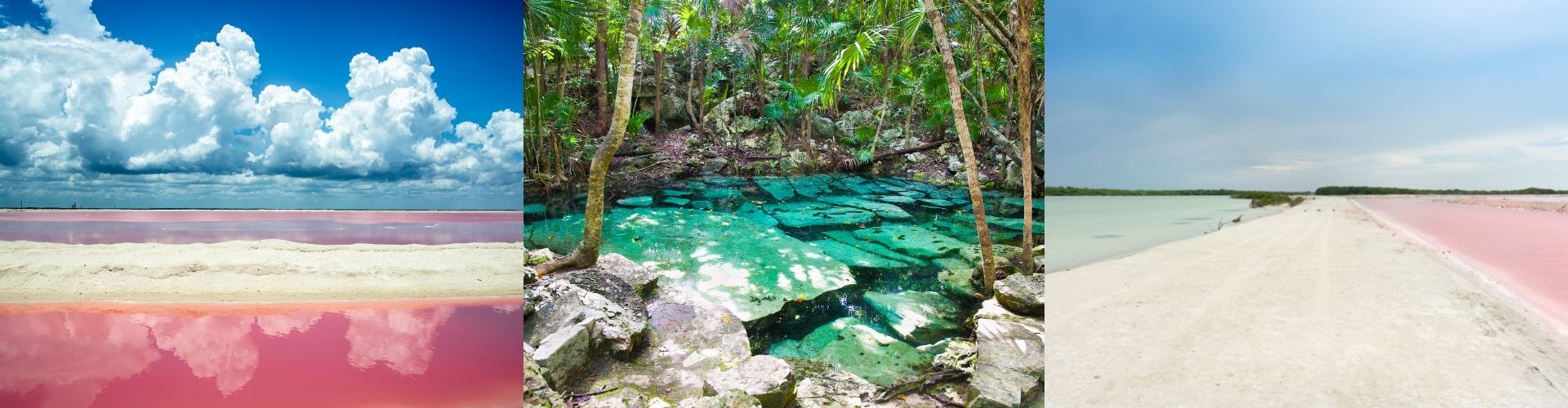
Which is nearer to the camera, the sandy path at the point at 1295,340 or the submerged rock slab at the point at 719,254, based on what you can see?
the submerged rock slab at the point at 719,254

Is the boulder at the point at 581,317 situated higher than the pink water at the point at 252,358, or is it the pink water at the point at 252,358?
the boulder at the point at 581,317

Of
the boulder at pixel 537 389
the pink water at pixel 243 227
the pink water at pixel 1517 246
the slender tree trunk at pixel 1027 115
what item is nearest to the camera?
the boulder at pixel 537 389

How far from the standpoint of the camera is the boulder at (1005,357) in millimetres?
1474

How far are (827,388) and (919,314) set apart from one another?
37 cm

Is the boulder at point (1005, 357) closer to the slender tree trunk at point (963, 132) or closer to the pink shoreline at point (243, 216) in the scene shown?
the slender tree trunk at point (963, 132)

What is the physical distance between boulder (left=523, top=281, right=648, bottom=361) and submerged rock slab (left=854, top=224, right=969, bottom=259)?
2.59 feet

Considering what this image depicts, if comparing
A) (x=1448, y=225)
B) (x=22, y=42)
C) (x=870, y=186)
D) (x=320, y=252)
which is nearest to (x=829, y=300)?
(x=870, y=186)

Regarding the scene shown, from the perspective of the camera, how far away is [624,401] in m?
1.36

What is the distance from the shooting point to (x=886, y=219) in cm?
170

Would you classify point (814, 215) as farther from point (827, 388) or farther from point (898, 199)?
point (827, 388)

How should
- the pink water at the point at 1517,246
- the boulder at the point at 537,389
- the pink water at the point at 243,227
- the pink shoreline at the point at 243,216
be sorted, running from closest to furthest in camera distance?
the boulder at the point at 537,389 → the pink water at the point at 1517,246 → the pink water at the point at 243,227 → the pink shoreline at the point at 243,216

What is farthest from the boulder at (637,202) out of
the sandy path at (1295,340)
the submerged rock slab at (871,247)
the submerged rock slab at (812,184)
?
the sandy path at (1295,340)

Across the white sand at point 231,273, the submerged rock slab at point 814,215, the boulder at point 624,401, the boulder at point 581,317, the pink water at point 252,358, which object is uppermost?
the submerged rock slab at point 814,215

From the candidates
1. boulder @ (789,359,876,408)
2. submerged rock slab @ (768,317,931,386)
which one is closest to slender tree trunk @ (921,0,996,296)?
submerged rock slab @ (768,317,931,386)
